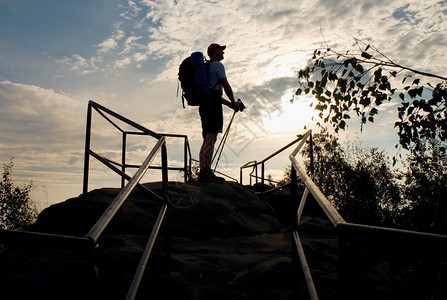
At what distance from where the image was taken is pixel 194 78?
19.0ft

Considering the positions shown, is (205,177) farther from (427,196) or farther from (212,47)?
(427,196)

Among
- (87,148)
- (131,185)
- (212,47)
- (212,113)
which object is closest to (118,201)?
(131,185)

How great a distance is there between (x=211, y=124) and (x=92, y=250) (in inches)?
172

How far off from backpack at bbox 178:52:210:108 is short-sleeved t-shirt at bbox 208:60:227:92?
0.32 ft

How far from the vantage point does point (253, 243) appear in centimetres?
480

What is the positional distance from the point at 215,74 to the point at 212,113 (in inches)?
24.6

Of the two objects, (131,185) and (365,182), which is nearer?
(131,185)

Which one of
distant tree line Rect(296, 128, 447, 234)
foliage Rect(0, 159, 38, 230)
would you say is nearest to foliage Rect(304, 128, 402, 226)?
distant tree line Rect(296, 128, 447, 234)

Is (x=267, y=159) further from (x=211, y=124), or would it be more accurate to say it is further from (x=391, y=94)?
(x=391, y=94)

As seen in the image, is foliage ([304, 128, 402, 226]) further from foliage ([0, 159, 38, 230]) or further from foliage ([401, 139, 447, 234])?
foliage ([0, 159, 38, 230])

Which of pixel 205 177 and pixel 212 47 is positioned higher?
pixel 212 47

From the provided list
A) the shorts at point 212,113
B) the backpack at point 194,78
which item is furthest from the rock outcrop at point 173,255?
the backpack at point 194,78

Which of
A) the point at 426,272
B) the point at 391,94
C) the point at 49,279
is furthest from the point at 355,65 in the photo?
the point at 426,272

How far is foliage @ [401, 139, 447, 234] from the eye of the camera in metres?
14.2
